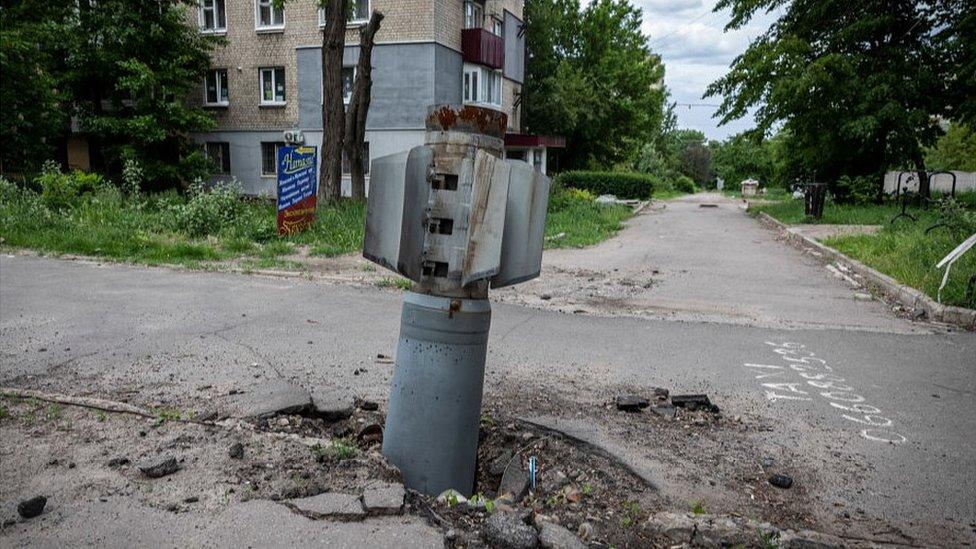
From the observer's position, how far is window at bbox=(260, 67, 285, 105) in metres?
29.9

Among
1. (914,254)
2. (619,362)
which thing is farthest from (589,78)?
(619,362)

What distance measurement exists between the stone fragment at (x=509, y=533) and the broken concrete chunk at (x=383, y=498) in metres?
0.41

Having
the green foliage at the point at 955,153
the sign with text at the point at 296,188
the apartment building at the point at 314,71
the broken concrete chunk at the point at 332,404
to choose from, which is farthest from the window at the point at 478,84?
the broken concrete chunk at the point at 332,404

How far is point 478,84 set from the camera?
30422mm

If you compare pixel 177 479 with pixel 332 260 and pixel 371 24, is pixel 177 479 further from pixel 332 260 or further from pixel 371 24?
pixel 371 24

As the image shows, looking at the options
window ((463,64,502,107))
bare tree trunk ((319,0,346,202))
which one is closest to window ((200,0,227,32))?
window ((463,64,502,107))

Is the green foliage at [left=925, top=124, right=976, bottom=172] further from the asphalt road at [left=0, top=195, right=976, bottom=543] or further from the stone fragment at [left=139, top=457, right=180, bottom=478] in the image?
the stone fragment at [left=139, top=457, right=180, bottom=478]

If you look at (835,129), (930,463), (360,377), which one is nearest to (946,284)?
(930,463)

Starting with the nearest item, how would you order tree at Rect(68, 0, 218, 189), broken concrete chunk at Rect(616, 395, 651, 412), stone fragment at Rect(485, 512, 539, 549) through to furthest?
stone fragment at Rect(485, 512, 539, 549)
broken concrete chunk at Rect(616, 395, 651, 412)
tree at Rect(68, 0, 218, 189)

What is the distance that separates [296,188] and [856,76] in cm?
1913

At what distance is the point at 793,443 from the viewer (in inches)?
160

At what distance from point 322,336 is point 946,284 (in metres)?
7.42

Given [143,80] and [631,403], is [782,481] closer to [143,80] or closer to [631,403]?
[631,403]

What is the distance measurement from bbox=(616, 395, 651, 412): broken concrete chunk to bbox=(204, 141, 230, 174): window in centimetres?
3047
